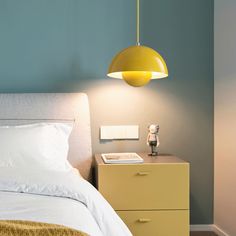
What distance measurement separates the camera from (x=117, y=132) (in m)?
2.80

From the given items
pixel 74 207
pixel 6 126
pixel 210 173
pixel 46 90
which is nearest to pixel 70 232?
pixel 74 207

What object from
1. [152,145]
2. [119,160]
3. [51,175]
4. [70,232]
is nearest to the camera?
[70,232]

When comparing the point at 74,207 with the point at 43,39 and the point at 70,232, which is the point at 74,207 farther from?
the point at 43,39

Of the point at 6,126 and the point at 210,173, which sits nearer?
the point at 6,126

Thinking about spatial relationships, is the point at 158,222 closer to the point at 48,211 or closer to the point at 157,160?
the point at 157,160

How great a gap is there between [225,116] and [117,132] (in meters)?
0.80

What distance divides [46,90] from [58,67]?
0.64 feet

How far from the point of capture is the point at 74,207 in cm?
155

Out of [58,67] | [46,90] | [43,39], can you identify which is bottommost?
[46,90]

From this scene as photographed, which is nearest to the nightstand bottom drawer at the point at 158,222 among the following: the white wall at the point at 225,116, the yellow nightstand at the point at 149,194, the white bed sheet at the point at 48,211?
the yellow nightstand at the point at 149,194

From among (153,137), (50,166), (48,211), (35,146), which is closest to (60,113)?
(35,146)

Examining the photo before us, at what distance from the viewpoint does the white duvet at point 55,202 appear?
1380 mm

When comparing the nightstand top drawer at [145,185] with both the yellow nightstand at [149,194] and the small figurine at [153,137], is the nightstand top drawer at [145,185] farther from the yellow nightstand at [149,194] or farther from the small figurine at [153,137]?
the small figurine at [153,137]

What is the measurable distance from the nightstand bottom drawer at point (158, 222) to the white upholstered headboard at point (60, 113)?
51cm
